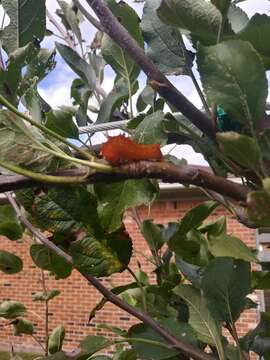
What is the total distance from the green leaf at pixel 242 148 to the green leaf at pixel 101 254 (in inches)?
12.3

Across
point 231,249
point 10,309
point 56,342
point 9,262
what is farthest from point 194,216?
point 10,309

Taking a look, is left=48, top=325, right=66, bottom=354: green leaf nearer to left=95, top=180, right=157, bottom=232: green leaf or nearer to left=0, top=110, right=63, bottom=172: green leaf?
left=95, top=180, right=157, bottom=232: green leaf

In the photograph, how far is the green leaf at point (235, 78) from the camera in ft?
1.57

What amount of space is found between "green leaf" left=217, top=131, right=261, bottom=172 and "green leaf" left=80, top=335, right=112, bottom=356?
21.4 inches

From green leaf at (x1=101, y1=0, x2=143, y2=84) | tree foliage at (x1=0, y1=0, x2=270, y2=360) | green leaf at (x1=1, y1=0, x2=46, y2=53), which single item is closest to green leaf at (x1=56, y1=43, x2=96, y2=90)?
tree foliage at (x1=0, y1=0, x2=270, y2=360)

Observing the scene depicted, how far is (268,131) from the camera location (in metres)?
0.58

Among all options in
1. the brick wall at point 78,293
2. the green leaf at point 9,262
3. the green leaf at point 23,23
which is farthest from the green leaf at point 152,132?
the brick wall at point 78,293

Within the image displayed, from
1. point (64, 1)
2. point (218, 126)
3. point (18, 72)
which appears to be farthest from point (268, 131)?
point (64, 1)

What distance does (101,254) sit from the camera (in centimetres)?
74

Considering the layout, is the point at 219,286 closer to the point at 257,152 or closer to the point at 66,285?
the point at 257,152

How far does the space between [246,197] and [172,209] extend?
646 cm

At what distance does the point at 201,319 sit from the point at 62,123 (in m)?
0.42

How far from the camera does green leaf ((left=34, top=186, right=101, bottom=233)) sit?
0.66 metres

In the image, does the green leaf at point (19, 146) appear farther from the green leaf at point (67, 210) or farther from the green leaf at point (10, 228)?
the green leaf at point (10, 228)
